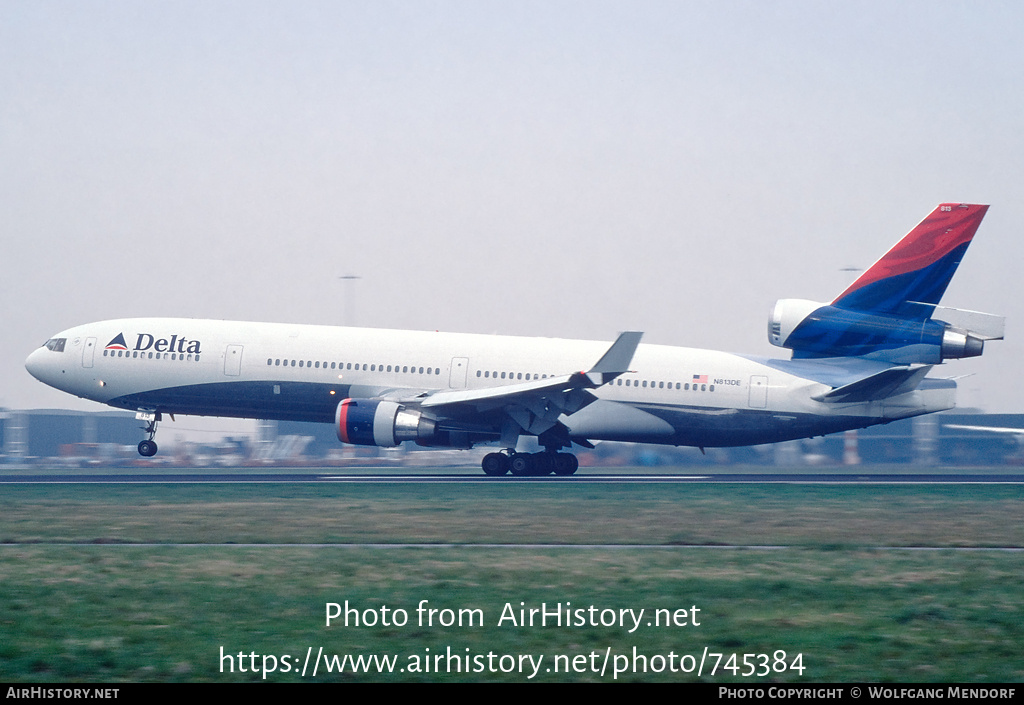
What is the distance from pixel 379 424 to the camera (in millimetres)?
30438

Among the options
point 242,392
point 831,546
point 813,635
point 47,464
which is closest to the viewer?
point 813,635

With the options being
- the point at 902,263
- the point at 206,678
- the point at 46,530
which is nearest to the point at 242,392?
the point at 46,530

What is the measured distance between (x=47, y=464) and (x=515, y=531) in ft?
126

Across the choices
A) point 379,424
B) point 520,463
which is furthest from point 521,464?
point 379,424

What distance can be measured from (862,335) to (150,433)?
23549 millimetres

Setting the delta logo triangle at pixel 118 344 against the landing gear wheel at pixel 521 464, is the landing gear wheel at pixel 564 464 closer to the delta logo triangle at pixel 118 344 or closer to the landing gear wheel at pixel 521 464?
the landing gear wheel at pixel 521 464

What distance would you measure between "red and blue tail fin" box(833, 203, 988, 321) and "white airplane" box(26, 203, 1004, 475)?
36 mm

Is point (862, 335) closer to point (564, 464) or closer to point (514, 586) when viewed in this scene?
point (564, 464)

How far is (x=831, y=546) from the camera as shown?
1539 cm

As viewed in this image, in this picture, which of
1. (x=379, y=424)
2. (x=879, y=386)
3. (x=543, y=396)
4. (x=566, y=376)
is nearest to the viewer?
(x=879, y=386)

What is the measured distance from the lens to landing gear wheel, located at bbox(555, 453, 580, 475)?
32.3 meters

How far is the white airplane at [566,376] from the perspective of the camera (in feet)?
101

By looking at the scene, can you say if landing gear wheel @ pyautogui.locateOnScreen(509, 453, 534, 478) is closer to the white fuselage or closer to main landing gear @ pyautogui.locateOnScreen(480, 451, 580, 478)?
main landing gear @ pyautogui.locateOnScreen(480, 451, 580, 478)

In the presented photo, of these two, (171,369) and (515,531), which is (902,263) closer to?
(515,531)
